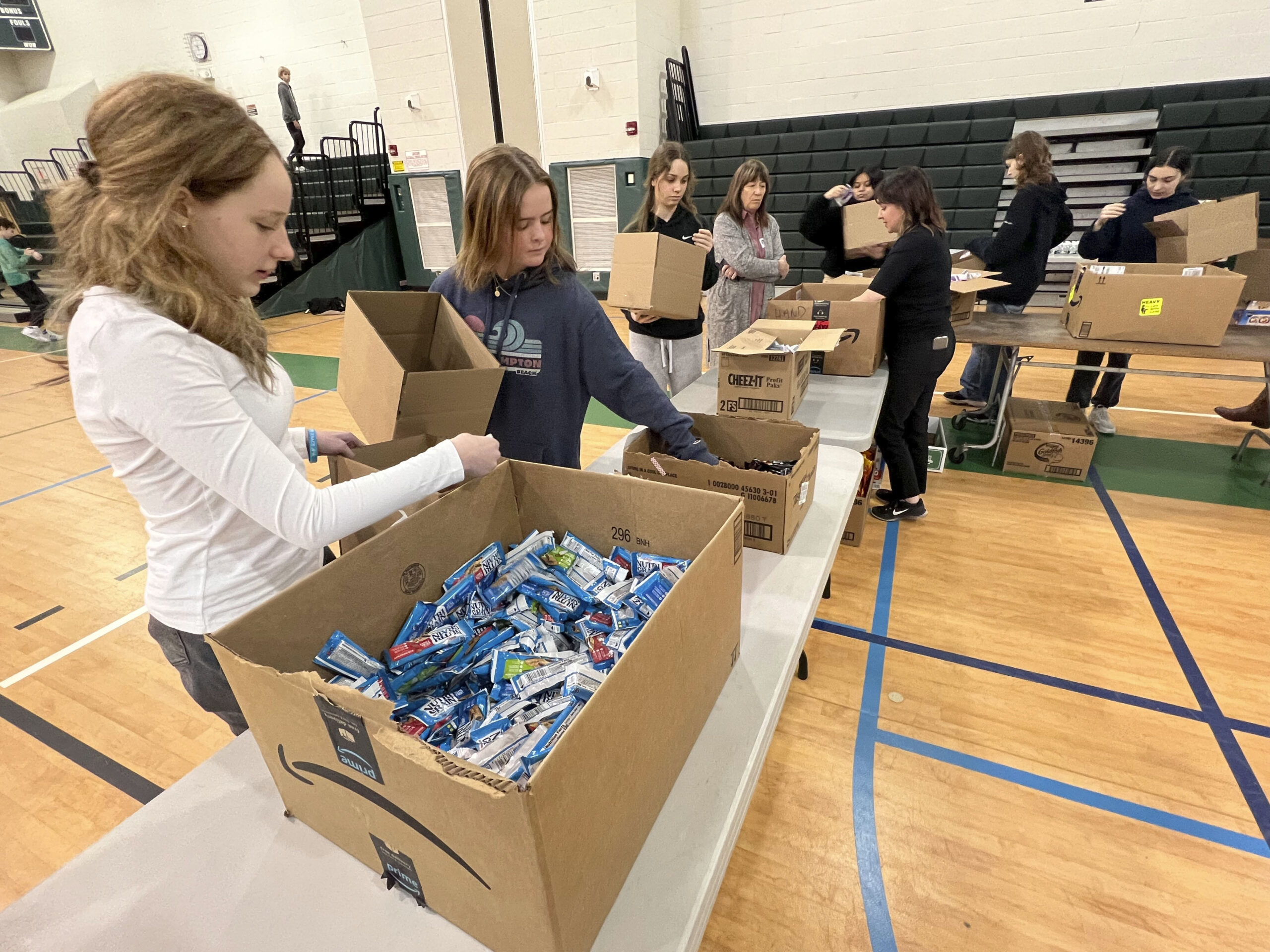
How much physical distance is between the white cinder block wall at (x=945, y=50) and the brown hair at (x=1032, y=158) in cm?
397

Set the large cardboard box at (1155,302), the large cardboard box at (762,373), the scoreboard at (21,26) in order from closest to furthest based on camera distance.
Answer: the large cardboard box at (762,373), the large cardboard box at (1155,302), the scoreboard at (21,26)

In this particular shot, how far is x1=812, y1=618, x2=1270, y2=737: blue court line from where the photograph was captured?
177 centimetres

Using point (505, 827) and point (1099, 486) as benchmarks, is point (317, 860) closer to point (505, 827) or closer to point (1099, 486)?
point (505, 827)

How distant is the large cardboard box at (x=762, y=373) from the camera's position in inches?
74.2

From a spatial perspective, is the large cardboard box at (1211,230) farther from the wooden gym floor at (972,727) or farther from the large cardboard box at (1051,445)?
the wooden gym floor at (972,727)

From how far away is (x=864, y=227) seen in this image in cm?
316

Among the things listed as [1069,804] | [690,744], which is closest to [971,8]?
[1069,804]

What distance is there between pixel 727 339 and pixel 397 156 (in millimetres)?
7575

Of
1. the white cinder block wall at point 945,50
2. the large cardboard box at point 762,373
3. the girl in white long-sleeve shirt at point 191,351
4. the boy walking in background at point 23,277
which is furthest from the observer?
the boy walking in background at point 23,277

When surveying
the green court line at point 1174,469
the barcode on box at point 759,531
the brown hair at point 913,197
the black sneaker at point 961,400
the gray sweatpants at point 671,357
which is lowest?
the green court line at point 1174,469

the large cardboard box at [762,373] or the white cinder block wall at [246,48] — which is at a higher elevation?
the white cinder block wall at [246,48]

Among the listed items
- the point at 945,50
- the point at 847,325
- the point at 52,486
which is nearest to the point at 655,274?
the point at 847,325

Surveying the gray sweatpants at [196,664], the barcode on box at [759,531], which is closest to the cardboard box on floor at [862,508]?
the barcode on box at [759,531]

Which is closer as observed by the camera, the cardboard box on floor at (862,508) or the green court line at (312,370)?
the cardboard box on floor at (862,508)
